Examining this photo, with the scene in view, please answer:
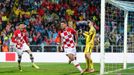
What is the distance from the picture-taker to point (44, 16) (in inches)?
1217

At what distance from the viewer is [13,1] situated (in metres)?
31.8

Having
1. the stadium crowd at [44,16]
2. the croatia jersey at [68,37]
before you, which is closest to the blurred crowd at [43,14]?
the stadium crowd at [44,16]

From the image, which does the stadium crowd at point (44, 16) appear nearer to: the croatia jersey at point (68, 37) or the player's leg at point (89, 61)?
the player's leg at point (89, 61)

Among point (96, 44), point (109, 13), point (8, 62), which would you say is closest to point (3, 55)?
point (8, 62)

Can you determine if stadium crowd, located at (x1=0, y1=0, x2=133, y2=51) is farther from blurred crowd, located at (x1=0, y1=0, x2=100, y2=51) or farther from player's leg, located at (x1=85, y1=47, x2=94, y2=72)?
player's leg, located at (x1=85, y1=47, x2=94, y2=72)

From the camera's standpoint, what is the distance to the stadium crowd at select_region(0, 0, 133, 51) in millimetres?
28812

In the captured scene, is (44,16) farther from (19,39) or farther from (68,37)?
(68,37)

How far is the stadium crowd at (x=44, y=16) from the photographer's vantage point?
94.5 ft

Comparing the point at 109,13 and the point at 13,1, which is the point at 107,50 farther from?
the point at 13,1

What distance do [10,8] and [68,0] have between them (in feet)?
13.4

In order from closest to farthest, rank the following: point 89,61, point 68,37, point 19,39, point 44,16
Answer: point 68,37 < point 89,61 < point 19,39 < point 44,16

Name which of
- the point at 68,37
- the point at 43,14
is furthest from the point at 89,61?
the point at 43,14

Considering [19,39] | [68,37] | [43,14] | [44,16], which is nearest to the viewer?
[68,37]

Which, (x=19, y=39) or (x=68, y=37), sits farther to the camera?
(x=19, y=39)
